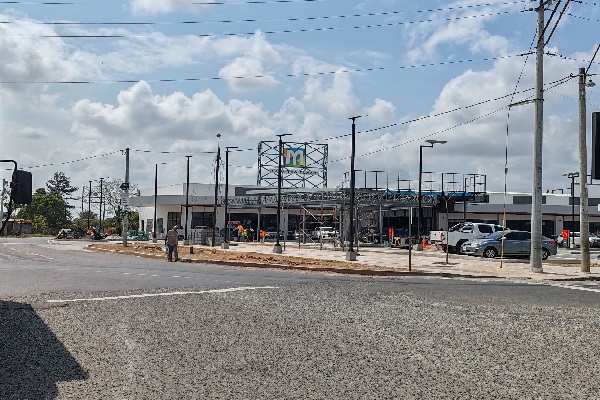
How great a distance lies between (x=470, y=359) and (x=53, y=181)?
552 ft

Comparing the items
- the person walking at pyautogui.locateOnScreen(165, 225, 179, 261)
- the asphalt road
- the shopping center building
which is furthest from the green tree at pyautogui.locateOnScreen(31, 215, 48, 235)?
the asphalt road

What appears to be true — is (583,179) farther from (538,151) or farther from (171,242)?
(171,242)

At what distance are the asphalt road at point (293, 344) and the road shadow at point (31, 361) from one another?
0.02 meters

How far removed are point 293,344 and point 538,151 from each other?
774 inches

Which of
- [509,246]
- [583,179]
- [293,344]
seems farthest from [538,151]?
[293,344]

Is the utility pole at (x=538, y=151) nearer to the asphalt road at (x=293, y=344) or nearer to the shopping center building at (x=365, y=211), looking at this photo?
the asphalt road at (x=293, y=344)

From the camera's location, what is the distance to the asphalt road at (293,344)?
730cm

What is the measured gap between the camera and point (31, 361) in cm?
836

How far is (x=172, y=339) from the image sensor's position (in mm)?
9938

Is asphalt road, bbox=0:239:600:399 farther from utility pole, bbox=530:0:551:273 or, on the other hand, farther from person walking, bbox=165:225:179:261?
person walking, bbox=165:225:179:261

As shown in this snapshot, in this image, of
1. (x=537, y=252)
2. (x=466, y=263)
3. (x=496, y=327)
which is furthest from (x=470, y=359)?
(x=466, y=263)

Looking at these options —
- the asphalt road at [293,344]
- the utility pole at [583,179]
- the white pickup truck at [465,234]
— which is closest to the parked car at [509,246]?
the white pickup truck at [465,234]

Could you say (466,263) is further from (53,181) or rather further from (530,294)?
(53,181)

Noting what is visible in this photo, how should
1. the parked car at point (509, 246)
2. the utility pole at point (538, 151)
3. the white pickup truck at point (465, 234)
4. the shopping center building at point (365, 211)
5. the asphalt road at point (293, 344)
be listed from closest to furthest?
the asphalt road at point (293, 344)
the utility pole at point (538, 151)
the parked car at point (509, 246)
the white pickup truck at point (465, 234)
the shopping center building at point (365, 211)
